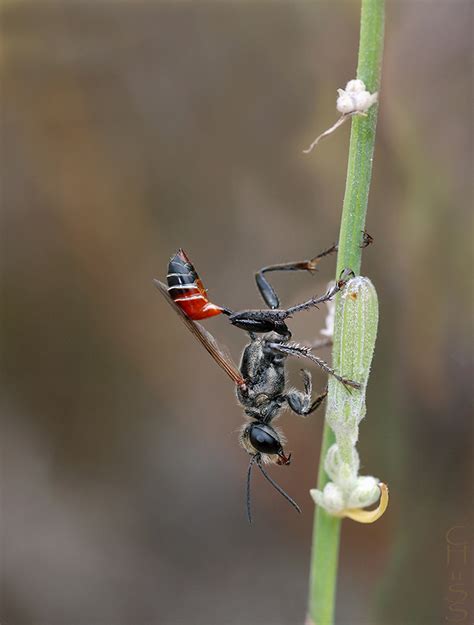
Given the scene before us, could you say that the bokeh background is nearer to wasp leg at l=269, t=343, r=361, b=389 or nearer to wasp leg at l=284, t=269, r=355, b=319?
wasp leg at l=269, t=343, r=361, b=389

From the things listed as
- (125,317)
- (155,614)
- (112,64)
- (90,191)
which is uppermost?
(112,64)

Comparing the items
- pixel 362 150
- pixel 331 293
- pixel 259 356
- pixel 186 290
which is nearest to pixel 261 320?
pixel 259 356

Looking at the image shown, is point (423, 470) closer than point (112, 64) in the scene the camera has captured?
Yes

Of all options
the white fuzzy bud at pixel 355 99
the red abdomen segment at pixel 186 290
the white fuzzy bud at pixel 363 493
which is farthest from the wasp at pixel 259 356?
the white fuzzy bud at pixel 355 99

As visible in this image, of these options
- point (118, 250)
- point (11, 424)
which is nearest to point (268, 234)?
point (118, 250)

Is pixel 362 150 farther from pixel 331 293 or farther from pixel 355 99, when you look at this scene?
pixel 331 293

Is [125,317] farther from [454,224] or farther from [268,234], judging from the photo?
[454,224]

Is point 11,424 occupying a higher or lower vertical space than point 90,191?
lower

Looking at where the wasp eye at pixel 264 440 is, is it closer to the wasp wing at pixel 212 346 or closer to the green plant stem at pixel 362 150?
the wasp wing at pixel 212 346
